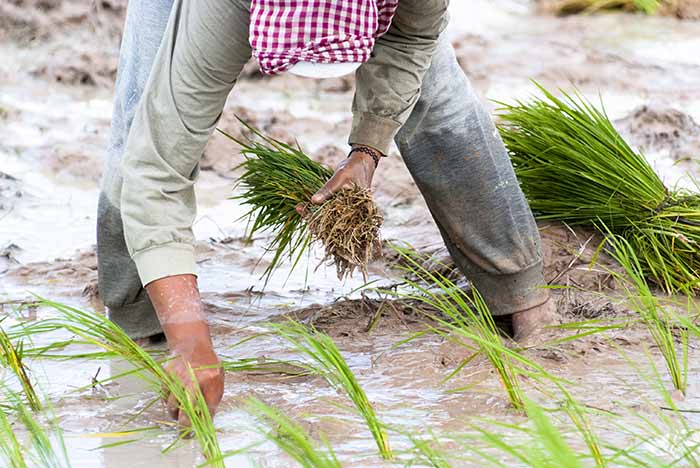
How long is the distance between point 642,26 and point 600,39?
400mm

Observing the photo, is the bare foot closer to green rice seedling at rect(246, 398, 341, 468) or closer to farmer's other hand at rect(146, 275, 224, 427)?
green rice seedling at rect(246, 398, 341, 468)

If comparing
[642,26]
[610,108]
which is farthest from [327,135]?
[642,26]

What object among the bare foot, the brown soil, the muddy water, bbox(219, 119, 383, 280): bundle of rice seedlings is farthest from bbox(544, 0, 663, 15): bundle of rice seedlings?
the bare foot

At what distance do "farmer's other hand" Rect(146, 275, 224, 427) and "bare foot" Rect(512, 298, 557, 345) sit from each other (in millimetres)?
998

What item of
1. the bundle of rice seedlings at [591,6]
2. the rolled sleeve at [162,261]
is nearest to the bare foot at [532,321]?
the rolled sleeve at [162,261]

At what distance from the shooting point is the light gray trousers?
2.83 metres

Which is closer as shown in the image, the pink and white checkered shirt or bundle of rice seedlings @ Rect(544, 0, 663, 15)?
the pink and white checkered shirt

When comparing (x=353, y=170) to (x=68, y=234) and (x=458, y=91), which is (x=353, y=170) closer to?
(x=458, y=91)

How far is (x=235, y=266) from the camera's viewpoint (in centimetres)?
377

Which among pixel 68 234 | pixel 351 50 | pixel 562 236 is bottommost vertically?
pixel 68 234

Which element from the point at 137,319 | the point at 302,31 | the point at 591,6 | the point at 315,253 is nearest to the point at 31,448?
the point at 137,319

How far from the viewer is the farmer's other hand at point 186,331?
222 centimetres

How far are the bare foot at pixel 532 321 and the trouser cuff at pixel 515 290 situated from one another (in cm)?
1

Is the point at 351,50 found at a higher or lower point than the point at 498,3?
higher
